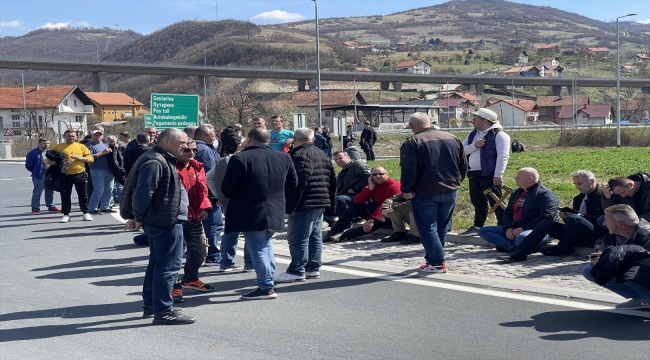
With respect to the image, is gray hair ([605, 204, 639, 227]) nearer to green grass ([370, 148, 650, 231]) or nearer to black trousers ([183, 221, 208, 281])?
black trousers ([183, 221, 208, 281])

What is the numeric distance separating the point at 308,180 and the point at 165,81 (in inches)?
6093

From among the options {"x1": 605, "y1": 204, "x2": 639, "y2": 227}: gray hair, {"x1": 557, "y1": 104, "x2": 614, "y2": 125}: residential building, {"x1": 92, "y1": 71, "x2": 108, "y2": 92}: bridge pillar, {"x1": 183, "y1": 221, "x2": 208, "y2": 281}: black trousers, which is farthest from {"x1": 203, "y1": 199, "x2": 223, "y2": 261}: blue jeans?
{"x1": 92, "y1": 71, "x2": 108, "y2": 92}: bridge pillar

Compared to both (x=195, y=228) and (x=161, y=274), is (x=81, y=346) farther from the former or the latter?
(x=195, y=228)

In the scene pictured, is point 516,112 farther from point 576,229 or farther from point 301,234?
point 301,234

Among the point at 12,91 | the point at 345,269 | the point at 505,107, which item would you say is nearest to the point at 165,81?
the point at 12,91

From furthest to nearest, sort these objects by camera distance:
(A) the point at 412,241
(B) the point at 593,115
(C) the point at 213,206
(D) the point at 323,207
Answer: (B) the point at 593,115
(A) the point at 412,241
(C) the point at 213,206
(D) the point at 323,207

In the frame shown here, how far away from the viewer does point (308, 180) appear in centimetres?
911

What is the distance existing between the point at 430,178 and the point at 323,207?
4.31 feet

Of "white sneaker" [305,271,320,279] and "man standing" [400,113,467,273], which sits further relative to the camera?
"white sneaker" [305,271,320,279]

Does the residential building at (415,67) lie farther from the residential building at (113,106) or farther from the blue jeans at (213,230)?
the blue jeans at (213,230)

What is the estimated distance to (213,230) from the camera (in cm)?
1085

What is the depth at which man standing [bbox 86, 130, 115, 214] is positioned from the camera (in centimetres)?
1628

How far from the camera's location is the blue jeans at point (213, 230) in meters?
10.6

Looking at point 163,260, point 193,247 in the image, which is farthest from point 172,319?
point 193,247
